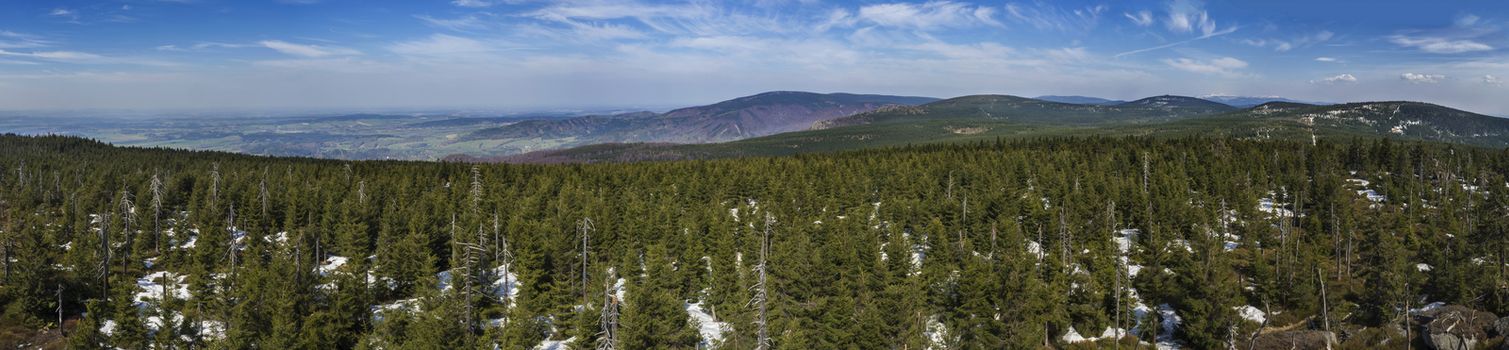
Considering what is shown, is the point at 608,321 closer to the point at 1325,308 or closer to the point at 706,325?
the point at 706,325

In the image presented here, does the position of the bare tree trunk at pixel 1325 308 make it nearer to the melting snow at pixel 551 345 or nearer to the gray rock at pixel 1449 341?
the gray rock at pixel 1449 341

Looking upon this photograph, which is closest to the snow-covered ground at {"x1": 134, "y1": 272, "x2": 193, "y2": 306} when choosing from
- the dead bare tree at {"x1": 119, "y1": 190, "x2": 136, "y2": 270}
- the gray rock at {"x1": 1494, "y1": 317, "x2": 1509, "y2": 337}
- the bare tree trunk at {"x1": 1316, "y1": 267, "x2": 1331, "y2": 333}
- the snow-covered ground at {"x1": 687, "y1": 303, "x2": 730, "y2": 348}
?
the dead bare tree at {"x1": 119, "y1": 190, "x2": 136, "y2": 270}

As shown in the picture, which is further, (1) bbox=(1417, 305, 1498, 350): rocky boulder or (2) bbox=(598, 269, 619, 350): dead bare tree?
(1) bbox=(1417, 305, 1498, 350): rocky boulder

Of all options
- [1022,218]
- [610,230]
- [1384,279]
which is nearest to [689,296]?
[610,230]

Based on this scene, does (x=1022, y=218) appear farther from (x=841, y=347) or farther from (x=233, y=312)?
(x=233, y=312)

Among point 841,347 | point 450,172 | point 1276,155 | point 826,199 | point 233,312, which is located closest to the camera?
point 841,347

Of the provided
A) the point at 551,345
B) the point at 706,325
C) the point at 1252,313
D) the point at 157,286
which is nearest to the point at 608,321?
the point at 551,345

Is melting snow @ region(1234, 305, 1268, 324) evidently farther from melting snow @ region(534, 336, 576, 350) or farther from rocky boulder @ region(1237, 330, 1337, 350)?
melting snow @ region(534, 336, 576, 350)
